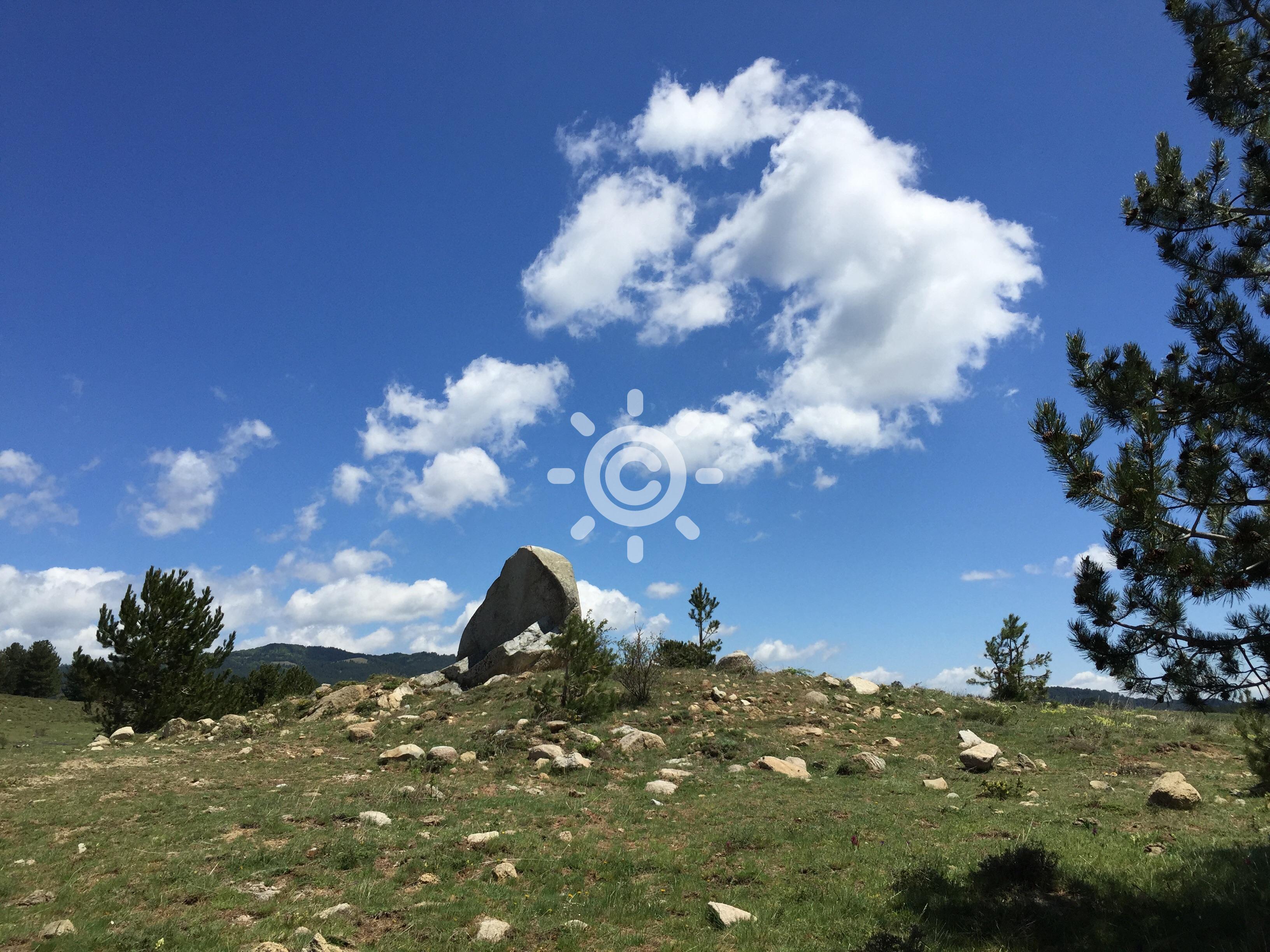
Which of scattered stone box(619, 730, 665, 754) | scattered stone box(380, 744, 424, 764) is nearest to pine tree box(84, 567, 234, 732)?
scattered stone box(380, 744, 424, 764)

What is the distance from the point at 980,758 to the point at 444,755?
46.1ft

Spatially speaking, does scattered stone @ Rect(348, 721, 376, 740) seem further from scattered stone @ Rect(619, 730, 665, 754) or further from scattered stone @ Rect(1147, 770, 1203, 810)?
scattered stone @ Rect(1147, 770, 1203, 810)

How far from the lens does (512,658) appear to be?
29.5 m

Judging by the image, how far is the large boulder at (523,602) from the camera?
32281 millimetres

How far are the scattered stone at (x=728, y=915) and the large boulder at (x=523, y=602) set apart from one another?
24.0 metres

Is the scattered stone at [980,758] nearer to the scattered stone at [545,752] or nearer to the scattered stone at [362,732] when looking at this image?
the scattered stone at [545,752]

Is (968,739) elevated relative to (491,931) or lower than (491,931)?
elevated

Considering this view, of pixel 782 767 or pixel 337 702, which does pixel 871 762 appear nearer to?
pixel 782 767

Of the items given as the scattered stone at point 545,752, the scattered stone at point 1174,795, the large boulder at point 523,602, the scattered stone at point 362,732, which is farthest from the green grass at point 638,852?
the large boulder at point 523,602

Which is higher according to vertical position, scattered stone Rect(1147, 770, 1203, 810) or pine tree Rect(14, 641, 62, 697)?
scattered stone Rect(1147, 770, 1203, 810)

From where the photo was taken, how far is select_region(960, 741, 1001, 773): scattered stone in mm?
16953

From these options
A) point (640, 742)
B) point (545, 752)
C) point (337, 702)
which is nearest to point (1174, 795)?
point (640, 742)

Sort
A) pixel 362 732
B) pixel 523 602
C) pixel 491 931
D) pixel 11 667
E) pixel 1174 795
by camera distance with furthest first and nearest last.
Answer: pixel 11 667
pixel 523 602
pixel 362 732
pixel 1174 795
pixel 491 931

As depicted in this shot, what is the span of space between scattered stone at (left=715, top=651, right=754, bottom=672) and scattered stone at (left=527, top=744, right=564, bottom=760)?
1350cm
